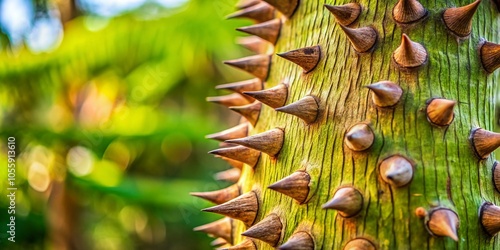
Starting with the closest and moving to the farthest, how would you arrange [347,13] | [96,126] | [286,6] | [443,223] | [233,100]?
[443,223] → [347,13] → [286,6] → [233,100] → [96,126]

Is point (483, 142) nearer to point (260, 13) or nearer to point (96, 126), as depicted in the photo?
point (260, 13)

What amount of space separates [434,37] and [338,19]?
119 millimetres

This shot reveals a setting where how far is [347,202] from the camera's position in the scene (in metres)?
0.53

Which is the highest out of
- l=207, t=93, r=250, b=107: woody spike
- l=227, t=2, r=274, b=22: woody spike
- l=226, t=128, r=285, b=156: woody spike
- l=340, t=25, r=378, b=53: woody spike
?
l=227, t=2, r=274, b=22: woody spike

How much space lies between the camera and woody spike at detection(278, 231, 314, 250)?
0.54 m

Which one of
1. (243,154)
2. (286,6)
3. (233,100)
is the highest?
(286,6)

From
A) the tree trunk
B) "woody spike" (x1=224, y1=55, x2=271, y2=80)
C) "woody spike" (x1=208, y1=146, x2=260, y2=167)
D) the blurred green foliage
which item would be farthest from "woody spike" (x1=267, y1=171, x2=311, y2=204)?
the blurred green foliage

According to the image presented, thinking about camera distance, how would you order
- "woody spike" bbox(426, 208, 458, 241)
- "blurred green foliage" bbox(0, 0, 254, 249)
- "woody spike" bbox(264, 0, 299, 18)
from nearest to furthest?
"woody spike" bbox(426, 208, 458, 241), "woody spike" bbox(264, 0, 299, 18), "blurred green foliage" bbox(0, 0, 254, 249)

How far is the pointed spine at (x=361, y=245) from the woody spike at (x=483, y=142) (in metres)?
0.17

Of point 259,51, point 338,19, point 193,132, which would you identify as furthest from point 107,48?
point 338,19

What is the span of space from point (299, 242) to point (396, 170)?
14 centimetres

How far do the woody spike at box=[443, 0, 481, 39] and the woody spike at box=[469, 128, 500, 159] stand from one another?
13 centimetres

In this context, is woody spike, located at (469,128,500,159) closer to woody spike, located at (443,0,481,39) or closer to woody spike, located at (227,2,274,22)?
woody spike, located at (443,0,481,39)

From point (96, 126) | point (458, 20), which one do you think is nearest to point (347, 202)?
point (458, 20)
